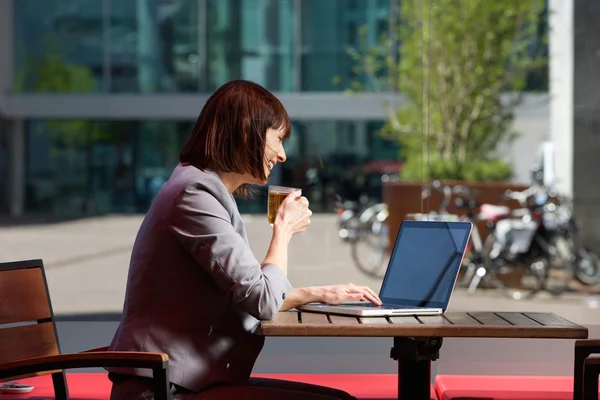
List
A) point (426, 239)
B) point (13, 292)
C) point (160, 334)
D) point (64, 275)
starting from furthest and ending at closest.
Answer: point (64, 275) < point (13, 292) < point (426, 239) < point (160, 334)

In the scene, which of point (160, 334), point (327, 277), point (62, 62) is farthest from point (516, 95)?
point (160, 334)

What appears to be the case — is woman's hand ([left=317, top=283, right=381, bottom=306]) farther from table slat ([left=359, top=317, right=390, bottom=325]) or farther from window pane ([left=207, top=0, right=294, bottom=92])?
window pane ([left=207, top=0, right=294, bottom=92])

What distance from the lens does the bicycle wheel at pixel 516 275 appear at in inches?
265

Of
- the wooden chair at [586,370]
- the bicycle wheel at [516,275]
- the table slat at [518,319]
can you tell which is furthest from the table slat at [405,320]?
the bicycle wheel at [516,275]

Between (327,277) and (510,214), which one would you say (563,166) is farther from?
(327,277)

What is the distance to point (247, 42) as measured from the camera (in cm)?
621

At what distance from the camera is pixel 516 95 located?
6340 millimetres

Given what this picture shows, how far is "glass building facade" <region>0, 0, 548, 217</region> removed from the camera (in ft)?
20.0

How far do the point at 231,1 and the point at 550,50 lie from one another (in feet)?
6.20

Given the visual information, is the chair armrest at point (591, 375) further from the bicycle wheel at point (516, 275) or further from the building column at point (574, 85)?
the bicycle wheel at point (516, 275)

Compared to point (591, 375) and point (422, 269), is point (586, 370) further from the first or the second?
point (422, 269)

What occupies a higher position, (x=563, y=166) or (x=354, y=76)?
(x=354, y=76)

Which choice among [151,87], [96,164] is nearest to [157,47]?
[151,87]

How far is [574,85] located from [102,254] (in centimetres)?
291
